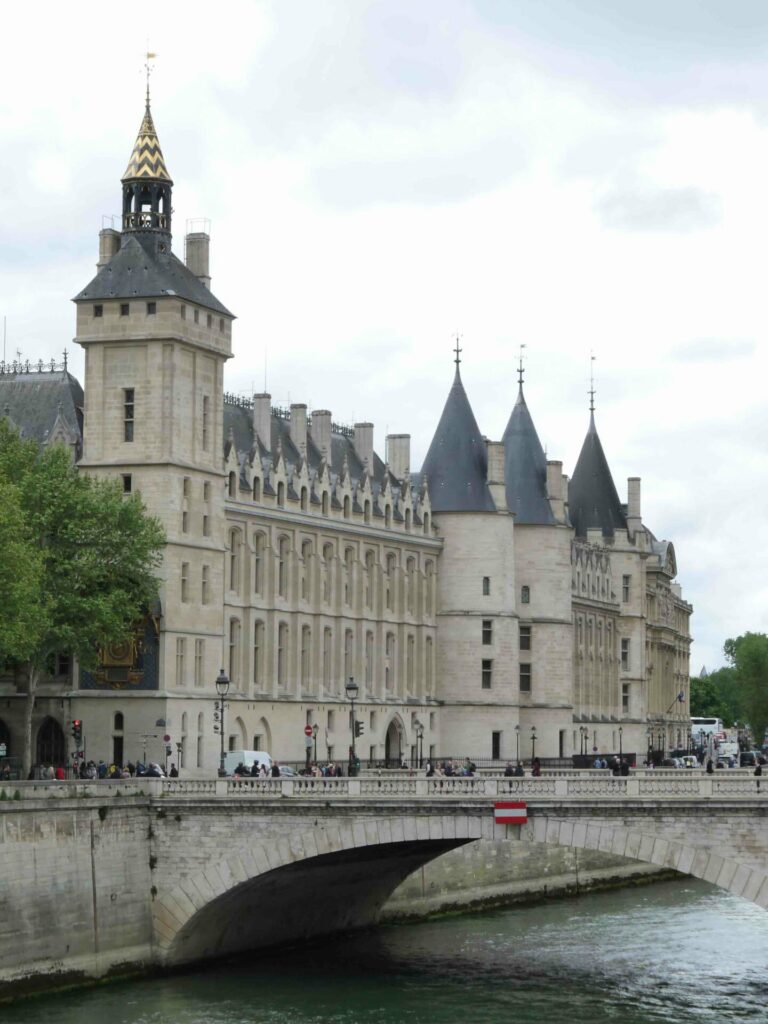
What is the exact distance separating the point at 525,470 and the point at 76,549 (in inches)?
1953

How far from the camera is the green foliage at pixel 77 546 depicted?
79750 millimetres

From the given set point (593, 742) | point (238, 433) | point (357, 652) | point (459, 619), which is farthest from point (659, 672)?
point (238, 433)

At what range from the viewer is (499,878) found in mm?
87562

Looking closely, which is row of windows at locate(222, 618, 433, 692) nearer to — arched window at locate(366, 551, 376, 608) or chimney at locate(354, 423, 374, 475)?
arched window at locate(366, 551, 376, 608)

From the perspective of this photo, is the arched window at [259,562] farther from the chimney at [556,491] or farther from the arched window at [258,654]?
the chimney at [556,491]

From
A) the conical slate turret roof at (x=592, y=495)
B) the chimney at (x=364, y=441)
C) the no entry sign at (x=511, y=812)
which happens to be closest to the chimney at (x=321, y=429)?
the chimney at (x=364, y=441)

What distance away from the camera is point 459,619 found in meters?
120

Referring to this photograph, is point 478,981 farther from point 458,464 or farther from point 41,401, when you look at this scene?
point 458,464

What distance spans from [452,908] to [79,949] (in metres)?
22.1

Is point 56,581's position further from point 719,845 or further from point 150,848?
point 719,845

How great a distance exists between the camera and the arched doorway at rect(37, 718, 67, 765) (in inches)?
3526

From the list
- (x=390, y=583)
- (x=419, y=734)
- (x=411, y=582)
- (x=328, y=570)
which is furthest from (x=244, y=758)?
(x=411, y=582)

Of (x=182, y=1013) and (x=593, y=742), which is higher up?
(x=593, y=742)

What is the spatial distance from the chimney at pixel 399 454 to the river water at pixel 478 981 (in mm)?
42266
